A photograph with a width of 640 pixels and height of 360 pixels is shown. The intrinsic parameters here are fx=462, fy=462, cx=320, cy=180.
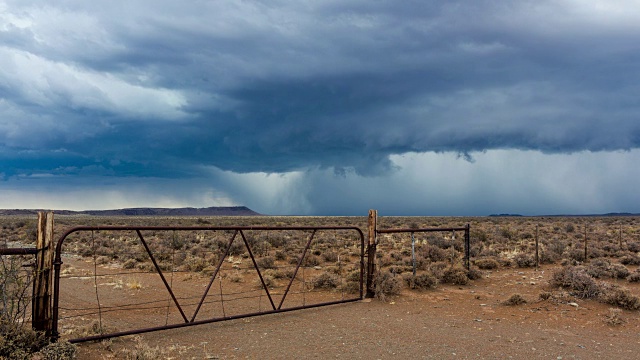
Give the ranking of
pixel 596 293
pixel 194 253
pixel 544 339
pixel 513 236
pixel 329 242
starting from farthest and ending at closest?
1. pixel 513 236
2. pixel 329 242
3. pixel 194 253
4. pixel 596 293
5. pixel 544 339

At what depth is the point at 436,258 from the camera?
2014 cm

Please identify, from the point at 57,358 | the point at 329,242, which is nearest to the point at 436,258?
the point at 329,242

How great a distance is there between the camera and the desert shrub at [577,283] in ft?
40.5

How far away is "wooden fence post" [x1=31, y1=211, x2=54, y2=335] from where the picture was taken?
723 cm

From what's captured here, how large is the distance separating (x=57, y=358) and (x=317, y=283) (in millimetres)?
9061

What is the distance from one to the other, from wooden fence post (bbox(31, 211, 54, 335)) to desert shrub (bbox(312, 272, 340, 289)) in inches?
348

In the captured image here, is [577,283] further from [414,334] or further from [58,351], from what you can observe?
[58,351]

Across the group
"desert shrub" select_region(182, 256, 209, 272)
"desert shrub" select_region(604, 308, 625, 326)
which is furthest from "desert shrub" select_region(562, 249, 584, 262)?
"desert shrub" select_region(182, 256, 209, 272)

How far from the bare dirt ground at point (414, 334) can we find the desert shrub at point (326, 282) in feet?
8.38

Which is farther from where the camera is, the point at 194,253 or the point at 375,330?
the point at 194,253

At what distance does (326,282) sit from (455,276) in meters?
4.27

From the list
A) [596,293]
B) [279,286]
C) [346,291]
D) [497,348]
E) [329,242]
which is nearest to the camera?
[497,348]

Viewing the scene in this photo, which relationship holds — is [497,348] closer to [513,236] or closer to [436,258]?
[436,258]

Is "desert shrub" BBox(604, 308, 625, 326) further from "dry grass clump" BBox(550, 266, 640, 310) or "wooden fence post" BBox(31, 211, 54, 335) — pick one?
"wooden fence post" BBox(31, 211, 54, 335)
